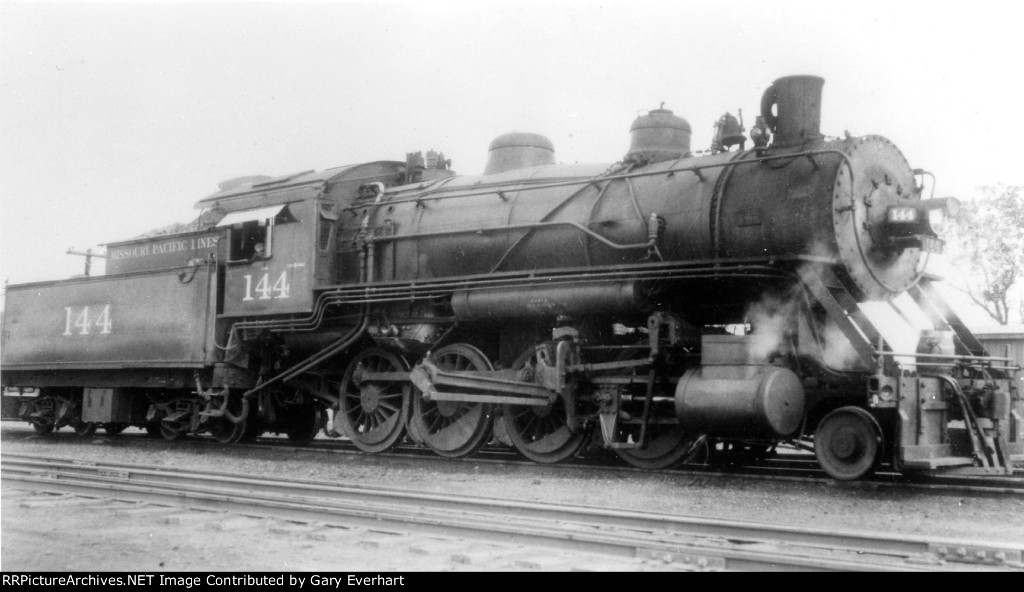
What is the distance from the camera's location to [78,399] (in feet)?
41.9

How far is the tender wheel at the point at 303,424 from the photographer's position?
38.7ft

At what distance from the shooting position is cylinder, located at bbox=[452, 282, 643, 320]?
7.82 meters

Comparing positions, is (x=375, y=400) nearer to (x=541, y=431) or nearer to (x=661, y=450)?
(x=541, y=431)

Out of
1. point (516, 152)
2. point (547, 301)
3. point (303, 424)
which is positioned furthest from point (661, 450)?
point (303, 424)

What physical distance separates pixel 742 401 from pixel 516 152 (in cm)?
459

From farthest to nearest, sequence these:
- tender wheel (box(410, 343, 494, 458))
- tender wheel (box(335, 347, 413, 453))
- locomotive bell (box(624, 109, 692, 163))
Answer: tender wheel (box(335, 347, 413, 453))
tender wheel (box(410, 343, 494, 458))
locomotive bell (box(624, 109, 692, 163))

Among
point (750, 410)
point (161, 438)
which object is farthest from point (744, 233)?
point (161, 438)

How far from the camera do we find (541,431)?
9148mm

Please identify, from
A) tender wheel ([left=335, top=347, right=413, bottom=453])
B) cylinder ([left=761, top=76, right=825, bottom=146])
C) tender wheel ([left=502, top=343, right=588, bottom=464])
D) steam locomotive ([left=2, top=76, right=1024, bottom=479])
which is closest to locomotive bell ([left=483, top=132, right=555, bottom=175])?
steam locomotive ([left=2, top=76, right=1024, bottom=479])

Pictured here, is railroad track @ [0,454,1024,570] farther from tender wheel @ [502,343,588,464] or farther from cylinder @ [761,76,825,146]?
cylinder @ [761,76,825,146]

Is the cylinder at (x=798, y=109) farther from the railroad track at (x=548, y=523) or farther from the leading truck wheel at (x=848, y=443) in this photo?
the railroad track at (x=548, y=523)

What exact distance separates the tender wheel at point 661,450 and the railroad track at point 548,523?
248 cm

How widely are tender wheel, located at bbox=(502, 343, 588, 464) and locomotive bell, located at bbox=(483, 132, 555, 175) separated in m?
2.58

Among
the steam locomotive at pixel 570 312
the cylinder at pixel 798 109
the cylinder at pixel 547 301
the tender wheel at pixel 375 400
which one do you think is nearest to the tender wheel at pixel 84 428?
the steam locomotive at pixel 570 312
